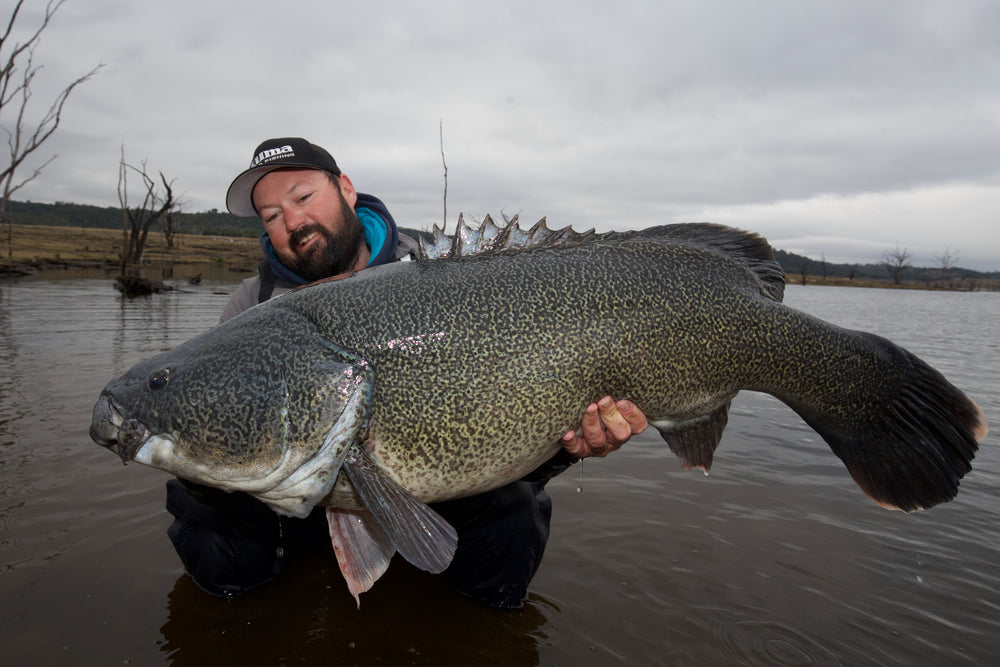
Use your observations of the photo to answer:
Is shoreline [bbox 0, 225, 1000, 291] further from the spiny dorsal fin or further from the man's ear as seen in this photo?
the spiny dorsal fin

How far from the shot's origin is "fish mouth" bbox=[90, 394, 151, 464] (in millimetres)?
2125

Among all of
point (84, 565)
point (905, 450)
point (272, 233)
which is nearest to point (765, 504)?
point (905, 450)

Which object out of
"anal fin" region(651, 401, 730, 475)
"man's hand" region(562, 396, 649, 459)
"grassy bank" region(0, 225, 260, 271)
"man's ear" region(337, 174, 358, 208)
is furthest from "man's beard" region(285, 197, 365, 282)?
"grassy bank" region(0, 225, 260, 271)

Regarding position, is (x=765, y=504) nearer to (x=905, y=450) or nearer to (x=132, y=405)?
(x=905, y=450)

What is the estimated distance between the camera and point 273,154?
3.57 m

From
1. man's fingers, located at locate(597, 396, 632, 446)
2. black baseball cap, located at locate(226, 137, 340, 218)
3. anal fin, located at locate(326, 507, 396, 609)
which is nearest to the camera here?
anal fin, located at locate(326, 507, 396, 609)

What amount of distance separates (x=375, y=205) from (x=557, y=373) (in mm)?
2363

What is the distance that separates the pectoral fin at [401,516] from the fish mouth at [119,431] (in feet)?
2.58

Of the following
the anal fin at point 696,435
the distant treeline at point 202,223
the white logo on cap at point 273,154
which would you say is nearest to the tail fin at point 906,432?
the anal fin at point 696,435

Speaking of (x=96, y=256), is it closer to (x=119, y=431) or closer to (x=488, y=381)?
(x=119, y=431)

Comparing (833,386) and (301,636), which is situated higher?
(833,386)

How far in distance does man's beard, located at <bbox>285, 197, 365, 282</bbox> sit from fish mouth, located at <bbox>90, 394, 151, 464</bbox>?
1602mm

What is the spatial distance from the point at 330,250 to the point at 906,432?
3.36m

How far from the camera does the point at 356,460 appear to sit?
2.20m
